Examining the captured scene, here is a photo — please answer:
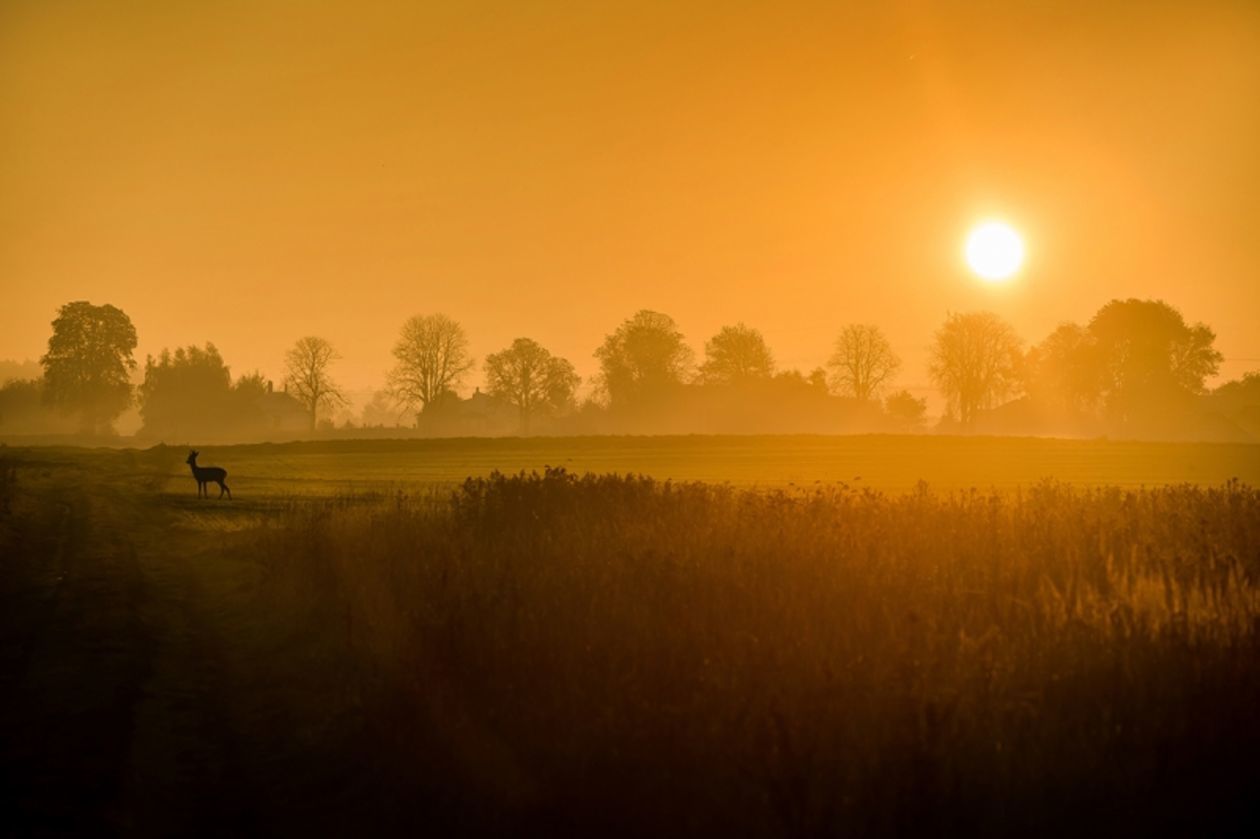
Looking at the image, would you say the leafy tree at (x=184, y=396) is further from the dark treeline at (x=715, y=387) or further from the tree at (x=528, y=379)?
the tree at (x=528, y=379)

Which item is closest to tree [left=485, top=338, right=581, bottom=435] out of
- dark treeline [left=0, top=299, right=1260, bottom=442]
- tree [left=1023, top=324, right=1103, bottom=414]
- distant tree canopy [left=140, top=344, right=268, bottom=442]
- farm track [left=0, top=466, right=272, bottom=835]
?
dark treeline [left=0, top=299, right=1260, bottom=442]

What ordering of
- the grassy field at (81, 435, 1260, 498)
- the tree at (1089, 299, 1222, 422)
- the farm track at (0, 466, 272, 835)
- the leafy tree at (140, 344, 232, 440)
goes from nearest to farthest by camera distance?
the farm track at (0, 466, 272, 835) < the grassy field at (81, 435, 1260, 498) < the tree at (1089, 299, 1222, 422) < the leafy tree at (140, 344, 232, 440)

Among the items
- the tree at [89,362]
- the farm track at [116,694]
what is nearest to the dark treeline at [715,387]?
the tree at [89,362]

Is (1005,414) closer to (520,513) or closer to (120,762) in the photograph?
(520,513)

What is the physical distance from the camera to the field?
17.4 ft

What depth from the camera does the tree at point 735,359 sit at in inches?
4065

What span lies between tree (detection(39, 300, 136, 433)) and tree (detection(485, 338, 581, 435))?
43519 mm

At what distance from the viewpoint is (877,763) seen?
5.29 meters

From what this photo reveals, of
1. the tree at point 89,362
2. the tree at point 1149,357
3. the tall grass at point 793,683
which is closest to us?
the tall grass at point 793,683

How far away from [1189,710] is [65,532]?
22039 mm

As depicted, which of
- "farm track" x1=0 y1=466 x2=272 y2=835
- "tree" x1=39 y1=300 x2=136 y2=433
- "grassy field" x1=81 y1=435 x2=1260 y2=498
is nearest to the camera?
"farm track" x1=0 y1=466 x2=272 y2=835

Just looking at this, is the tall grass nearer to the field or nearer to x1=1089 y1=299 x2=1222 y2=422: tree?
the field

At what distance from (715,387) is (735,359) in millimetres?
4475

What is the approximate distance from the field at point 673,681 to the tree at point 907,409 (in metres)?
105
